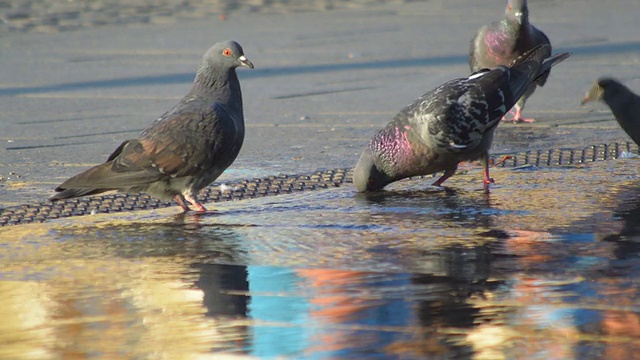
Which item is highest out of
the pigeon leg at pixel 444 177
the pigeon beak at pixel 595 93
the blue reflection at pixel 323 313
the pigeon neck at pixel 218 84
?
the pigeon neck at pixel 218 84

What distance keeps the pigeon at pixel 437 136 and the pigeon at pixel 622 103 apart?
0.57 meters

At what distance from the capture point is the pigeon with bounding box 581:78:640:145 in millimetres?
6541

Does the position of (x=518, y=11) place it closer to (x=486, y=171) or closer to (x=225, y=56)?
(x=486, y=171)

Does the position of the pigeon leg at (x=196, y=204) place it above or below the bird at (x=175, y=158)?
below

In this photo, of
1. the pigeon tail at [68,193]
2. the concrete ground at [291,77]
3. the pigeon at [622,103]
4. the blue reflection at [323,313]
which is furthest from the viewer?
the concrete ground at [291,77]

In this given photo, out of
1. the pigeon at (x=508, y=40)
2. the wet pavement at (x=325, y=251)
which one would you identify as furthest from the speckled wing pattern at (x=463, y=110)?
the pigeon at (x=508, y=40)

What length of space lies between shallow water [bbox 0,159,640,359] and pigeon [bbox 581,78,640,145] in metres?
0.53

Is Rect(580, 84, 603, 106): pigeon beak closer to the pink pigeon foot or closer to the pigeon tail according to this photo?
Answer: the pink pigeon foot

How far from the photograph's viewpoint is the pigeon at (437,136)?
6.16 meters

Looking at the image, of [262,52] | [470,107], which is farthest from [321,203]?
[262,52]

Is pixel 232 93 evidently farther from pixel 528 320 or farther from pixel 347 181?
pixel 528 320

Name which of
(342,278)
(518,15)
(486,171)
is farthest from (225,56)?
(518,15)

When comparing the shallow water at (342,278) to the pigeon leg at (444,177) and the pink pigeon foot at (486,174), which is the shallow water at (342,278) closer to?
the pink pigeon foot at (486,174)

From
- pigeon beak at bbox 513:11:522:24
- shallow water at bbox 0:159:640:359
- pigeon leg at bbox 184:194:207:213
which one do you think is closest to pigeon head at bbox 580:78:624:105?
shallow water at bbox 0:159:640:359
